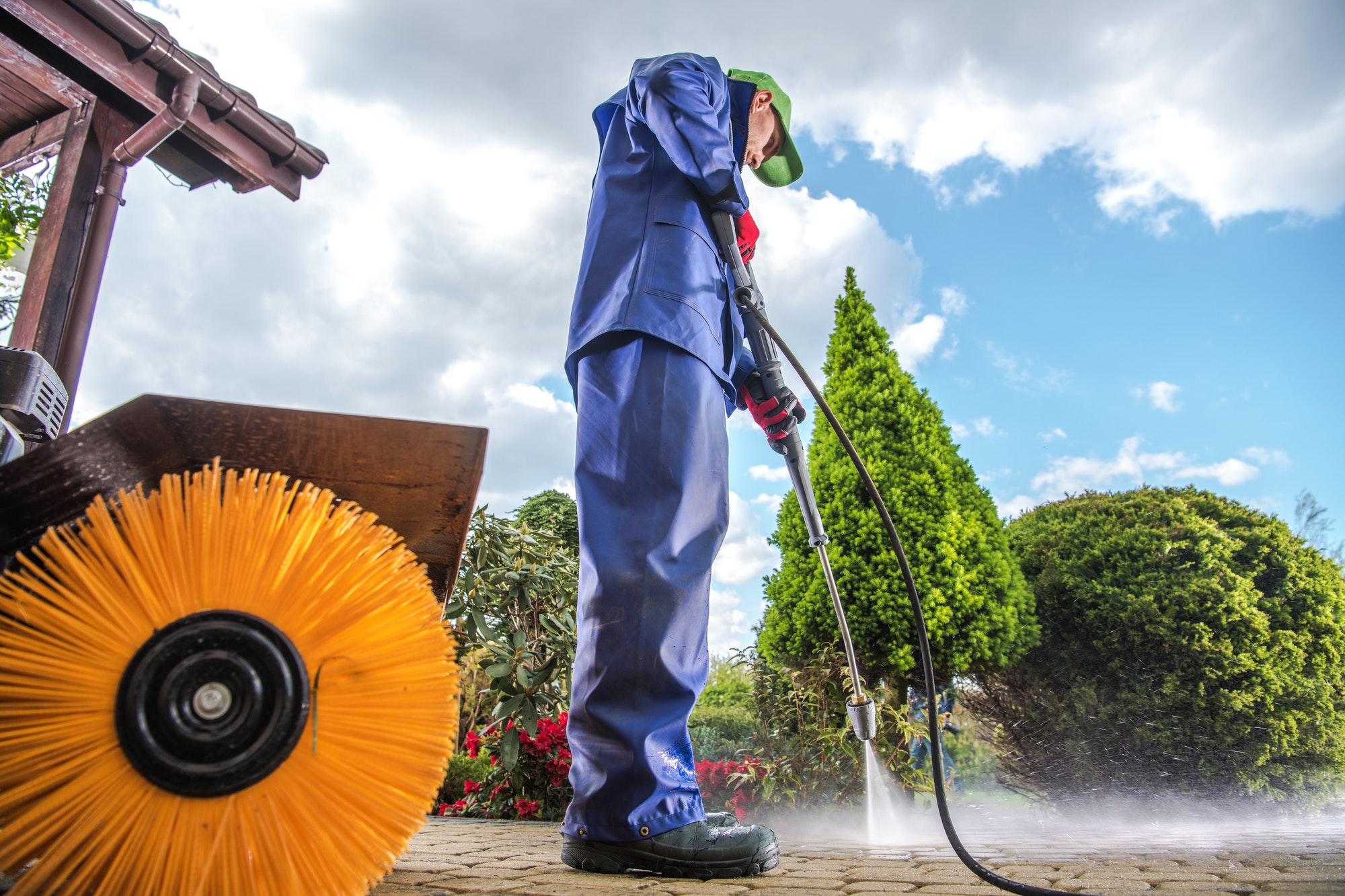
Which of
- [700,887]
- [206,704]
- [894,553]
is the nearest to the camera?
[206,704]

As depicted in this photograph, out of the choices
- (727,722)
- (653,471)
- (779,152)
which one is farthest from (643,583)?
(727,722)

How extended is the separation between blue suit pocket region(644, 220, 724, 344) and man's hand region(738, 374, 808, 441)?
0.36 m

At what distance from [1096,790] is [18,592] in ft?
15.9

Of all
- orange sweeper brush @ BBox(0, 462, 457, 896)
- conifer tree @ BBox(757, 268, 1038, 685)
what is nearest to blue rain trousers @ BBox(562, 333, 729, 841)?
orange sweeper brush @ BBox(0, 462, 457, 896)

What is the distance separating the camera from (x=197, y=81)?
13.3 feet

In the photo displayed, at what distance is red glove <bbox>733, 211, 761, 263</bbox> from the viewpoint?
2.10 metres

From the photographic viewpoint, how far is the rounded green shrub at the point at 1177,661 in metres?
4.01

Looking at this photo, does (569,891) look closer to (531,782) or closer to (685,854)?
(685,854)

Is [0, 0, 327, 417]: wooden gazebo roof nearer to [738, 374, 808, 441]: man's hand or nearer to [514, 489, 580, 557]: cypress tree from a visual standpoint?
[514, 489, 580, 557]: cypress tree

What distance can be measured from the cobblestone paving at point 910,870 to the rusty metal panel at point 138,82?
390cm

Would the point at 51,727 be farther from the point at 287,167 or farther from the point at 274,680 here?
the point at 287,167

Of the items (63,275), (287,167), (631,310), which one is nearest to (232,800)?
(631,310)

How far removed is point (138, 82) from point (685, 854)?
454 centimetres

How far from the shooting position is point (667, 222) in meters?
1.82
